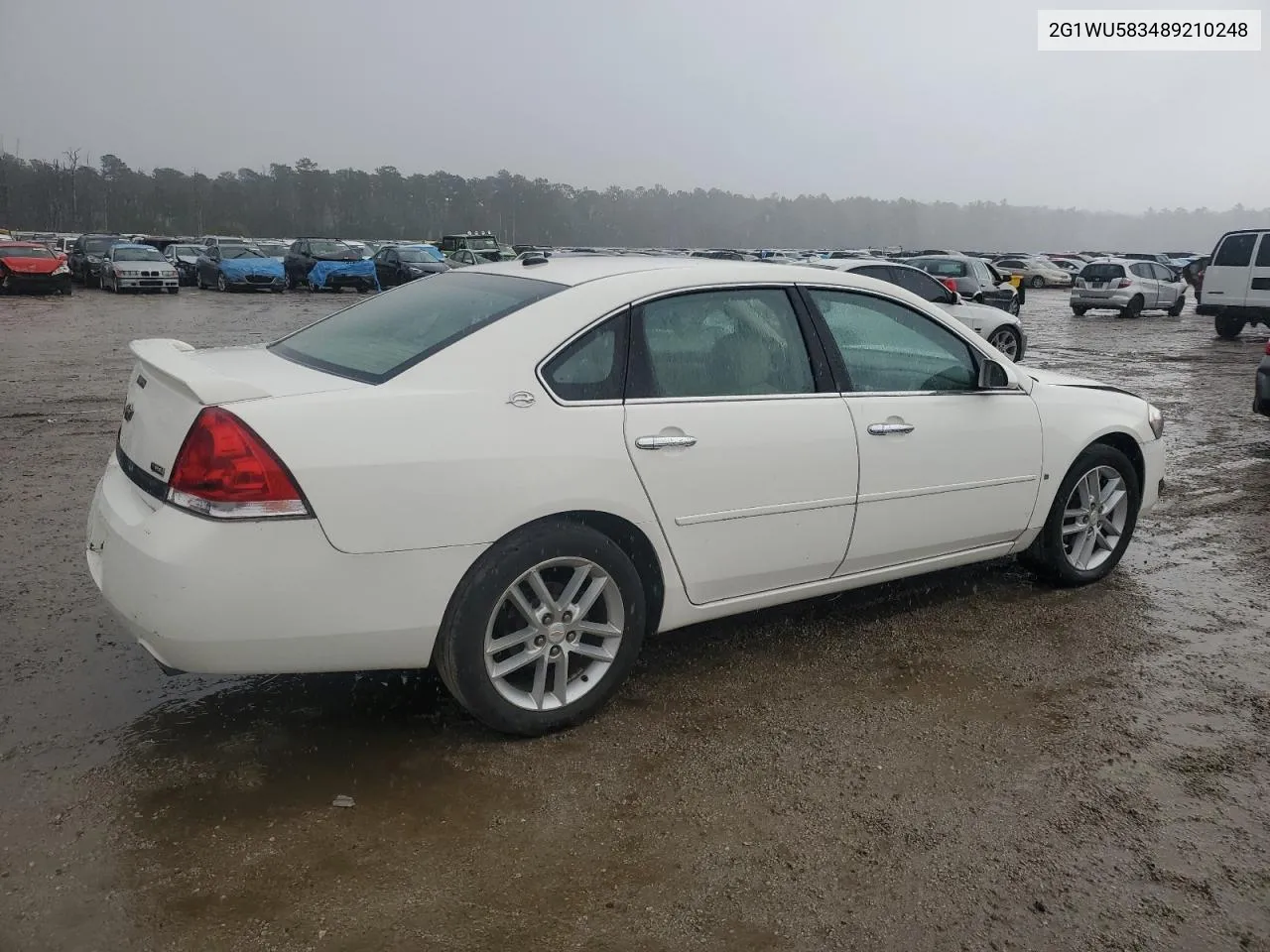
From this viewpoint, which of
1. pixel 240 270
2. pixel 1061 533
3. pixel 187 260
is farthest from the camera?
pixel 187 260

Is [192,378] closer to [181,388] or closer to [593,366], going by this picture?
[181,388]

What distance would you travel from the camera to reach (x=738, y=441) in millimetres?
3510

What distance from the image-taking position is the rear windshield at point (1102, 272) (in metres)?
25.9

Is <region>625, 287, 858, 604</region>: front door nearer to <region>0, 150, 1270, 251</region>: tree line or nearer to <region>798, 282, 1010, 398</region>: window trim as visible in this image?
<region>798, 282, 1010, 398</region>: window trim

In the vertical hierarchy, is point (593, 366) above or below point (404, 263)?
below

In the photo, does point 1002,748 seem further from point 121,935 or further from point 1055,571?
point 121,935

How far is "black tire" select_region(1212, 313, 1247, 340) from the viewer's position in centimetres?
1978

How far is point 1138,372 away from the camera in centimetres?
1418

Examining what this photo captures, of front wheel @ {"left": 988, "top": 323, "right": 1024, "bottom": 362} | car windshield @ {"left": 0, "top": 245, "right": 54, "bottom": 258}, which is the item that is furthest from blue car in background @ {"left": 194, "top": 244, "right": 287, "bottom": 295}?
front wheel @ {"left": 988, "top": 323, "right": 1024, "bottom": 362}

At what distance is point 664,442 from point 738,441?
31 cm

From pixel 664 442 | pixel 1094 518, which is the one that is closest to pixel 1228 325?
pixel 1094 518

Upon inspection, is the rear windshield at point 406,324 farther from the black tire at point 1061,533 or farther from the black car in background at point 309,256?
the black car in background at point 309,256

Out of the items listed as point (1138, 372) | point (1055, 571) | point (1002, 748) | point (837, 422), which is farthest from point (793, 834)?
point (1138, 372)

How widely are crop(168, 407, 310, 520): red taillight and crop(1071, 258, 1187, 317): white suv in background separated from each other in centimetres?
2666
